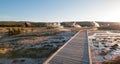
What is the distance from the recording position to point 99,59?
13.4 m

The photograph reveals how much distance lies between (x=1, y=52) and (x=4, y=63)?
3.08 m

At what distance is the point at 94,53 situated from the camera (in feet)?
50.5

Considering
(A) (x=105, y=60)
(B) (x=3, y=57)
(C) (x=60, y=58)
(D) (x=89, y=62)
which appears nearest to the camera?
(D) (x=89, y=62)

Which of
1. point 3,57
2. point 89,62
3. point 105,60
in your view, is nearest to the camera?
point 89,62

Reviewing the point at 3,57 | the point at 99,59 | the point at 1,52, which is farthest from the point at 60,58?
the point at 1,52

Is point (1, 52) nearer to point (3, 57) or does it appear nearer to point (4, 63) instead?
point (3, 57)

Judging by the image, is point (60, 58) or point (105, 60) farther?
point (105, 60)

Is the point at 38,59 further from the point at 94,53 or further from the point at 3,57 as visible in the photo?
the point at 94,53

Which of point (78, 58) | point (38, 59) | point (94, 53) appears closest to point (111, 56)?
point (94, 53)

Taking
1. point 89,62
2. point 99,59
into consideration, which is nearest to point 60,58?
point 89,62

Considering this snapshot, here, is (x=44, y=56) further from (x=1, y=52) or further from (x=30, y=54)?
(x=1, y=52)

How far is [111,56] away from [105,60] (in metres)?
1.42

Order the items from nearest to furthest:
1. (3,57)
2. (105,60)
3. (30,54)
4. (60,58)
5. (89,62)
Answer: (89,62), (60,58), (105,60), (3,57), (30,54)

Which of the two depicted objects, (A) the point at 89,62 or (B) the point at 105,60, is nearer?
(A) the point at 89,62
